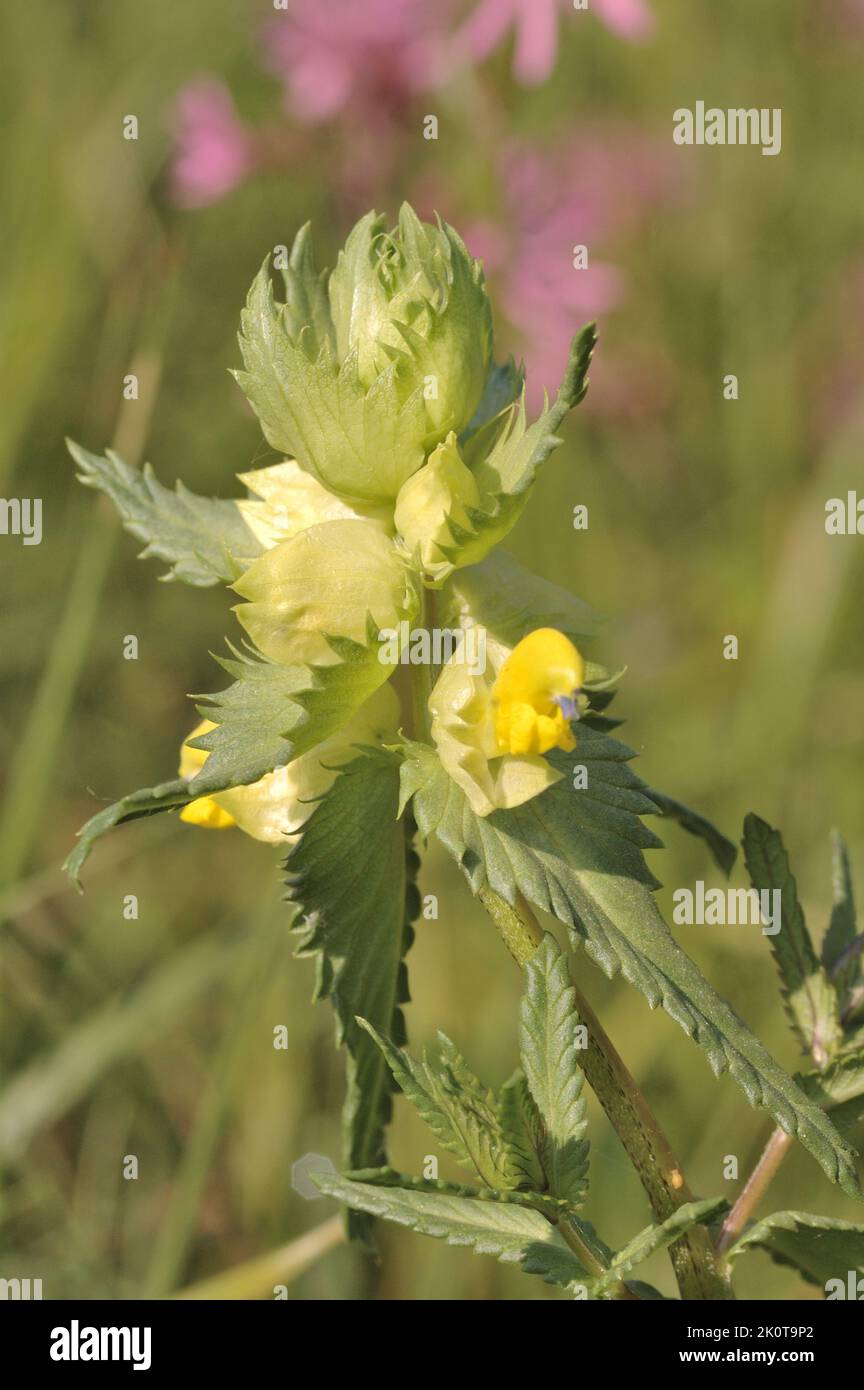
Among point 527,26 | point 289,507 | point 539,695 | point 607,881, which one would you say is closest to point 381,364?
point 289,507

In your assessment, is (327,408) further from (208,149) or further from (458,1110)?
(208,149)

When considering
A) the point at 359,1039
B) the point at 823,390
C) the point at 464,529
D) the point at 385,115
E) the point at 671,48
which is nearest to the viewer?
the point at 464,529

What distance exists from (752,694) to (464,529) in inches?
69.7

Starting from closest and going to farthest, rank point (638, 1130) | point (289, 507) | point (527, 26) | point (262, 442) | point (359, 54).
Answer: point (638, 1130), point (289, 507), point (262, 442), point (527, 26), point (359, 54)

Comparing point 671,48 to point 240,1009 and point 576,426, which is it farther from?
point 240,1009

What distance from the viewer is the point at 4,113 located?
2924 mm

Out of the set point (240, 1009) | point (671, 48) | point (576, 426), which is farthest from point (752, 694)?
point (671, 48)

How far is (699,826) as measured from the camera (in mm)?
1068

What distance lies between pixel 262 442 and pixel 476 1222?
1.02 metres

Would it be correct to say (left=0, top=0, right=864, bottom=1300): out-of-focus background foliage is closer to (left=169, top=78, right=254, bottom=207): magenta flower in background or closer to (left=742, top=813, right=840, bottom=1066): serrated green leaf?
(left=169, top=78, right=254, bottom=207): magenta flower in background

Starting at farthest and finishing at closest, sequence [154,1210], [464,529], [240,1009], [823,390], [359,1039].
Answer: [823,390] < [154,1210] < [240,1009] < [359,1039] < [464,529]

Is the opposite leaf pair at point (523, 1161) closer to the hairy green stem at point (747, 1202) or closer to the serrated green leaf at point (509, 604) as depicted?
the hairy green stem at point (747, 1202)

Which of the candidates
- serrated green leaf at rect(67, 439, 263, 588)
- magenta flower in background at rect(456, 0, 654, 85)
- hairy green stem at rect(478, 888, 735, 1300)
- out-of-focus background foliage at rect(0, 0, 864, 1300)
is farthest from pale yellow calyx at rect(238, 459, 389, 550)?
magenta flower in background at rect(456, 0, 654, 85)

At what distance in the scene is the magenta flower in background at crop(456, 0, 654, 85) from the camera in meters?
2.17
